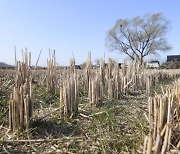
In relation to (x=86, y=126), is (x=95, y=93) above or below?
above

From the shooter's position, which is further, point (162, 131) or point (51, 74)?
point (51, 74)

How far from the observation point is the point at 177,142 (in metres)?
2.29

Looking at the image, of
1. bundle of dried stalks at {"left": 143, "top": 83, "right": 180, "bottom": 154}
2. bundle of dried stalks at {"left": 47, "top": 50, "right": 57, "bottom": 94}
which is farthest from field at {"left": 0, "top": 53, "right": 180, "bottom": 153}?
bundle of dried stalks at {"left": 47, "top": 50, "right": 57, "bottom": 94}

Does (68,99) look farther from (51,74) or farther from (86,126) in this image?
(51,74)

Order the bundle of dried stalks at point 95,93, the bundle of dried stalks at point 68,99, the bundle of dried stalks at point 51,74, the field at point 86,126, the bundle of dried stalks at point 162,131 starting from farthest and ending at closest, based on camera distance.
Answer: the bundle of dried stalks at point 51,74
the bundle of dried stalks at point 95,93
the bundle of dried stalks at point 68,99
the field at point 86,126
the bundle of dried stalks at point 162,131

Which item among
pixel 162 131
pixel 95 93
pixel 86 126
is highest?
pixel 95 93

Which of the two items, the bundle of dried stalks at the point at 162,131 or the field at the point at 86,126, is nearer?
the bundle of dried stalks at the point at 162,131

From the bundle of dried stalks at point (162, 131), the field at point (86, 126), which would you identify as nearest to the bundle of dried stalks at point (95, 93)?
the field at point (86, 126)

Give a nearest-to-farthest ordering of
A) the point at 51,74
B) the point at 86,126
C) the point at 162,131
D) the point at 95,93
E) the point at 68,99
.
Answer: the point at 162,131
the point at 86,126
the point at 68,99
the point at 95,93
the point at 51,74

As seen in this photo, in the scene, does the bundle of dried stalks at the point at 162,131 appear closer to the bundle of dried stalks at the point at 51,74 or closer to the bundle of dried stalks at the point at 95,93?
the bundle of dried stalks at the point at 95,93

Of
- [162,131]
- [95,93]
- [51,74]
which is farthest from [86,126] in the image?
[51,74]

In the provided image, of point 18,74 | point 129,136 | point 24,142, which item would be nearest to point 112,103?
point 18,74

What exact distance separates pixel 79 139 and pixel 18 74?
220 centimetres

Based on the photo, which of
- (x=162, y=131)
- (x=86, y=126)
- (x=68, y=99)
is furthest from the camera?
(x=68, y=99)
